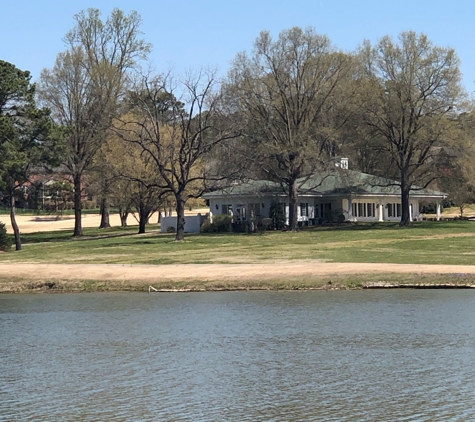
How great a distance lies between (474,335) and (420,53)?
43336 mm

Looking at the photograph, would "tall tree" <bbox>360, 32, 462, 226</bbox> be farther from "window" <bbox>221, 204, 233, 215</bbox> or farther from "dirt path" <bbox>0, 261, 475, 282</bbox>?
"dirt path" <bbox>0, 261, 475, 282</bbox>

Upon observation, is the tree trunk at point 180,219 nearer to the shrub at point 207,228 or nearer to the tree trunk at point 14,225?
the shrub at point 207,228

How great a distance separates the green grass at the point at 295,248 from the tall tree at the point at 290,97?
5.68 m

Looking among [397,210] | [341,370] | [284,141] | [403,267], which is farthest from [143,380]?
[397,210]

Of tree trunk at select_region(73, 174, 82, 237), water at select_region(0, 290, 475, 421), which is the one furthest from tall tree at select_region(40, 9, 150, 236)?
water at select_region(0, 290, 475, 421)

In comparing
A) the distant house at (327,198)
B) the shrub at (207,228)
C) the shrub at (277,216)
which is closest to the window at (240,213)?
the distant house at (327,198)

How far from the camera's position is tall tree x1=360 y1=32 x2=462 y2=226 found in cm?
6044

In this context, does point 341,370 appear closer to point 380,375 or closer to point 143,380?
point 380,375

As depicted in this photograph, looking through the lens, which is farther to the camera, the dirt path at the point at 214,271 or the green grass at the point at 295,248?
the green grass at the point at 295,248

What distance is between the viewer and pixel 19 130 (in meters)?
54.3

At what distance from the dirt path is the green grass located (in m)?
2.83

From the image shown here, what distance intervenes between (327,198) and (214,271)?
33867 mm

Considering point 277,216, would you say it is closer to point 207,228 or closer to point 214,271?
point 207,228

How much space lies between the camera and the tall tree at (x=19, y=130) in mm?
51875
